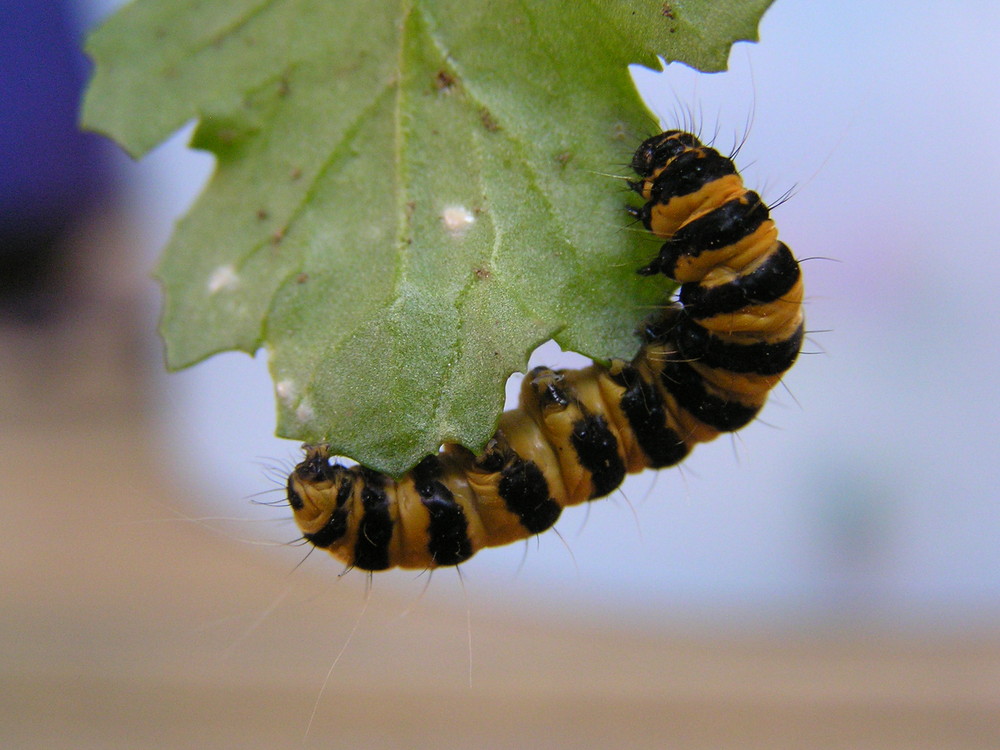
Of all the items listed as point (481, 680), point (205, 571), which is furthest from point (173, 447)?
point (481, 680)

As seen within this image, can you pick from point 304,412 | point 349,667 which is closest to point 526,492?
point 304,412

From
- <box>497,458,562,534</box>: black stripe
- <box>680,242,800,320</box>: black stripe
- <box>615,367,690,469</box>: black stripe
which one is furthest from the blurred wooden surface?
<box>680,242,800,320</box>: black stripe

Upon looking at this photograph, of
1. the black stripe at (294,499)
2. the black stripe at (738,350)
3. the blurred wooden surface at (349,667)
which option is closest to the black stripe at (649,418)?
the black stripe at (738,350)

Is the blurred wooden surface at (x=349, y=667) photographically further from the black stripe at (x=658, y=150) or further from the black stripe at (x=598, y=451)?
the black stripe at (x=658, y=150)

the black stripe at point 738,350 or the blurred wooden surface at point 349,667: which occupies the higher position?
the black stripe at point 738,350

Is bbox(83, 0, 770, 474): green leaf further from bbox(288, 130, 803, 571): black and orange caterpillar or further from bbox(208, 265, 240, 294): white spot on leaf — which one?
bbox(288, 130, 803, 571): black and orange caterpillar

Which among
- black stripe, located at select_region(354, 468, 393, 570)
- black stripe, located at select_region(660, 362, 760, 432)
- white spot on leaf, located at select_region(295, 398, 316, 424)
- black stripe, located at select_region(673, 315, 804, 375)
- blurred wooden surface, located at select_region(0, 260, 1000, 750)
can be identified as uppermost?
white spot on leaf, located at select_region(295, 398, 316, 424)
